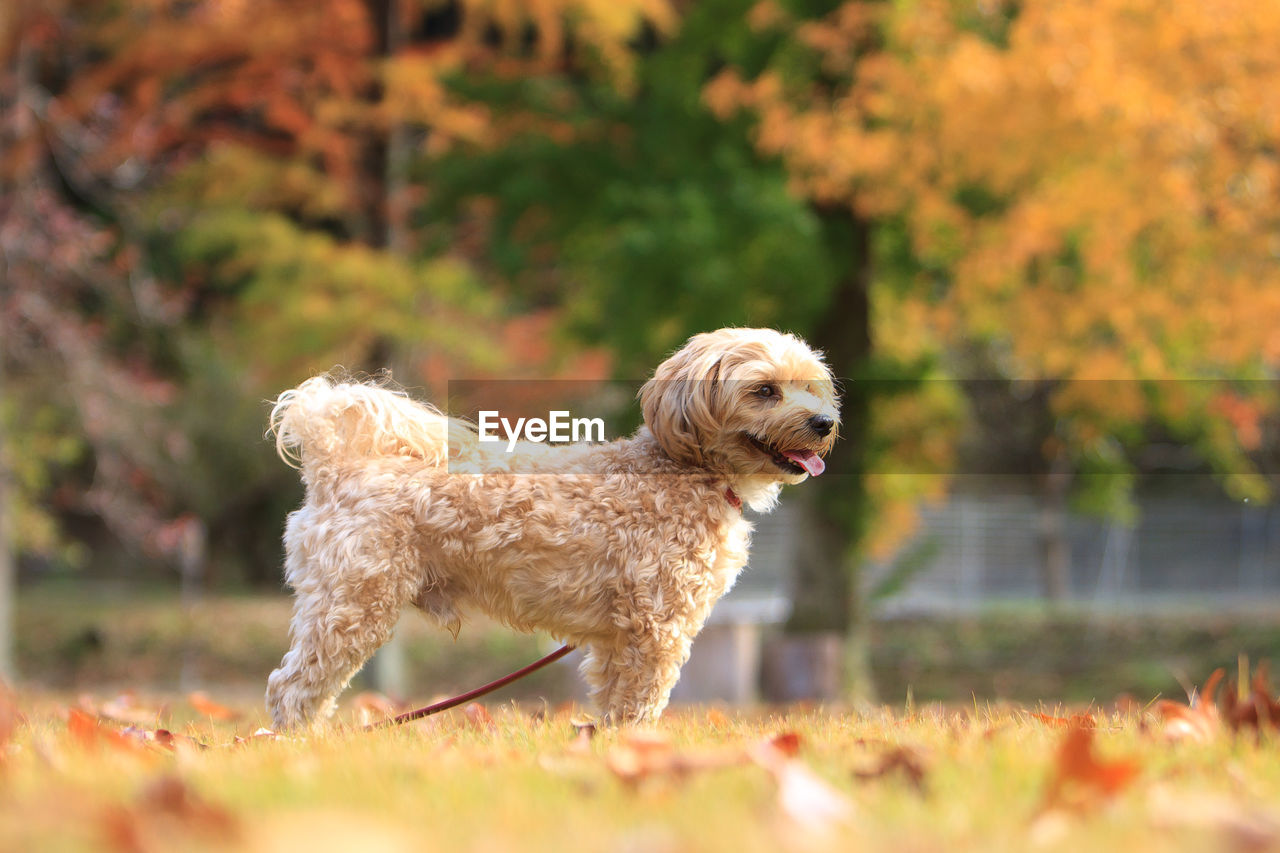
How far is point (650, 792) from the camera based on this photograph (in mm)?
2412

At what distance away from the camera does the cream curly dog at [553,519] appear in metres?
3.89

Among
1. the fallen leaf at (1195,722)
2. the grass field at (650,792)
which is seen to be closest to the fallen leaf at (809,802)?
the grass field at (650,792)

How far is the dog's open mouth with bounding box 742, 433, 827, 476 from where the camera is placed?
13.7 ft

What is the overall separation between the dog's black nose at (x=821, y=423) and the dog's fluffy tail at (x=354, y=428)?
126 centimetres

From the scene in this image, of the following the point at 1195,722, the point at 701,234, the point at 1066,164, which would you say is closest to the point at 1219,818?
the point at 1195,722

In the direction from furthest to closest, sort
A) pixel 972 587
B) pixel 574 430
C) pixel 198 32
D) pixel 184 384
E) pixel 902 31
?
pixel 972 587, pixel 184 384, pixel 198 32, pixel 902 31, pixel 574 430

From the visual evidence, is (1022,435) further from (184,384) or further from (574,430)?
(574,430)

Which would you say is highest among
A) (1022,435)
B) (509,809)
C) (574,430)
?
(574,430)

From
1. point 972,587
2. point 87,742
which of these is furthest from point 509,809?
point 972,587

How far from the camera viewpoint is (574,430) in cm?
483

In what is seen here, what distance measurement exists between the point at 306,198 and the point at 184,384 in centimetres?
479

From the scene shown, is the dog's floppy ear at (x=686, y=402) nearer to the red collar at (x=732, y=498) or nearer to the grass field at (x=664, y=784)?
the red collar at (x=732, y=498)

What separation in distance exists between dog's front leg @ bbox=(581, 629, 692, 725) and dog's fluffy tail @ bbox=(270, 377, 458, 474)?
2.97 feet

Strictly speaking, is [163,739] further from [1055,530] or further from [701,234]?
[1055,530]
